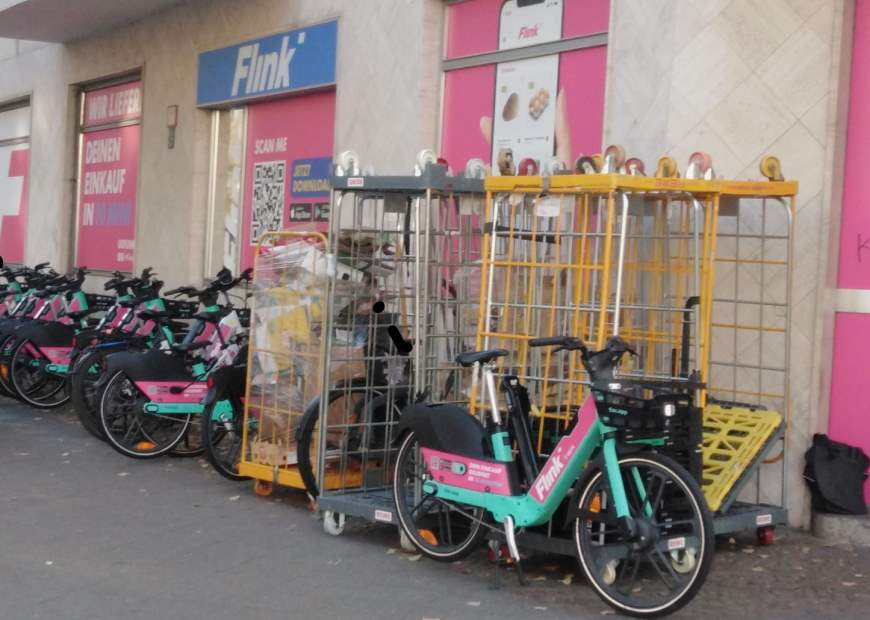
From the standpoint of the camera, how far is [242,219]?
1378 cm

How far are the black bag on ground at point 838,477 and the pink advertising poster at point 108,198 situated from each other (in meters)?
10.4

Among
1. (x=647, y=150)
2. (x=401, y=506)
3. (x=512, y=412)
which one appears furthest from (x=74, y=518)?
(x=647, y=150)

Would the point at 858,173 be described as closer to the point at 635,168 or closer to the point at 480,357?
the point at 635,168

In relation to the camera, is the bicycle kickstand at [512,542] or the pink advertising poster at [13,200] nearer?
the bicycle kickstand at [512,542]

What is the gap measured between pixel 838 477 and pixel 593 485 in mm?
2179

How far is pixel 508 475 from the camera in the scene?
6.12 m

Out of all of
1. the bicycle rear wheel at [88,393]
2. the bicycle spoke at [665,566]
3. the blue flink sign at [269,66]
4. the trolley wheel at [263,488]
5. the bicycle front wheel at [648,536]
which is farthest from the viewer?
the blue flink sign at [269,66]

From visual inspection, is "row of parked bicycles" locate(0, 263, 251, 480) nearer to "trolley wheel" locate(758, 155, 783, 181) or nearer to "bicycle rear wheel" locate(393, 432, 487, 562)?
"bicycle rear wheel" locate(393, 432, 487, 562)

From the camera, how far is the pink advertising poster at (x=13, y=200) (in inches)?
760

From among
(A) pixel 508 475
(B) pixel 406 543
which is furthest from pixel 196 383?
(A) pixel 508 475

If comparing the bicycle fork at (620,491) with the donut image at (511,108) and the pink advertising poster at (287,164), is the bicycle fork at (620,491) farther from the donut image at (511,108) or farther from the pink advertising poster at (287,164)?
the pink advertising poster at (287,164)

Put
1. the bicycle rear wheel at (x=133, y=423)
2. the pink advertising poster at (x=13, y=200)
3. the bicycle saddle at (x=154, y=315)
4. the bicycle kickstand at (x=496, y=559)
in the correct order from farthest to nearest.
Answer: the pink advertising poster at (x=13, y=200) < the bicycle saddle at (x=154, y=315) < the bicycle rear wheel at (x=133, y=423) < the bicycle kickstand at (x=496, y=559)

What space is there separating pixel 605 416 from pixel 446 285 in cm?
203

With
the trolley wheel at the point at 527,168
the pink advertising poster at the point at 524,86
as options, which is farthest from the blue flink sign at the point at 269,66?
the trolley wheel at the point at 527,168
